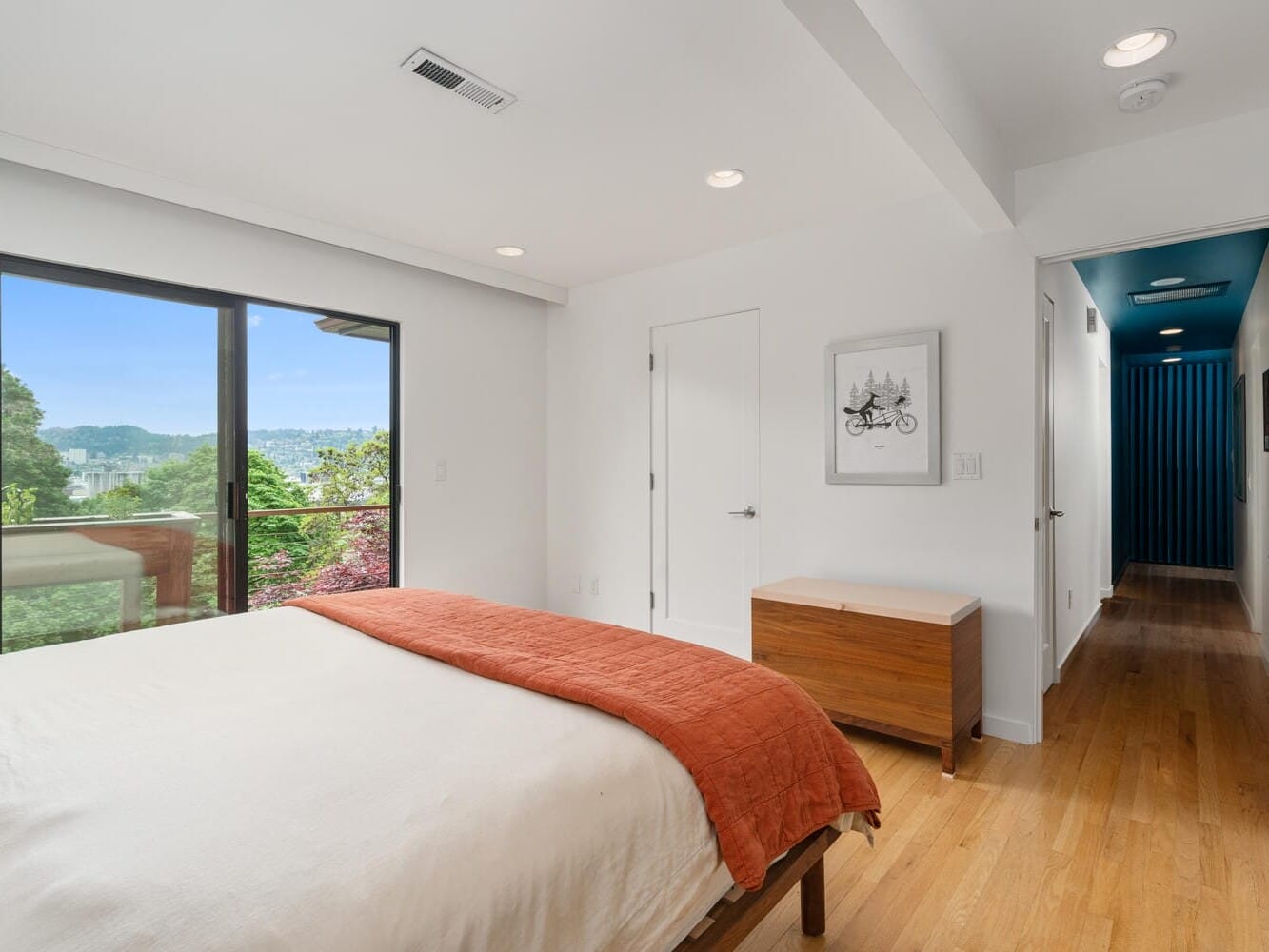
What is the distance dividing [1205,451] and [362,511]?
7.88 meters

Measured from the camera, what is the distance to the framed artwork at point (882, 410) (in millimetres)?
3166

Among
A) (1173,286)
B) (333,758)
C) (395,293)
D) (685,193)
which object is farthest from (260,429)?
(1173,286)

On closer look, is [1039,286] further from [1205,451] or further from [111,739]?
[1205,451]

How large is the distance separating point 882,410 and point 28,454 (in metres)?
3.64

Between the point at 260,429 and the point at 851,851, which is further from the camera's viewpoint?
the point at 260,429

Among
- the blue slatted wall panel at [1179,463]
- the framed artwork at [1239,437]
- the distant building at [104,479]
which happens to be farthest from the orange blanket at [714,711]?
the blue slatted wall panel at [1179,463]

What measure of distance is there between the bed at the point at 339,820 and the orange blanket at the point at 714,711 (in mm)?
44

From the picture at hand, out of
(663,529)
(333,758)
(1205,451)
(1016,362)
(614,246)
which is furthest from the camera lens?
(1205,451)

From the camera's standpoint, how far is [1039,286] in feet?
10.1

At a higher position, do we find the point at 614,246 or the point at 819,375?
the point at 614,246

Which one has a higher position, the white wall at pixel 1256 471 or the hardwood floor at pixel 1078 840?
the white wall at pixel 1256 471

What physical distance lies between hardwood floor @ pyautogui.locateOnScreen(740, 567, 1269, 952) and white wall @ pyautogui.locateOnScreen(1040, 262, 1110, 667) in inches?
30.7

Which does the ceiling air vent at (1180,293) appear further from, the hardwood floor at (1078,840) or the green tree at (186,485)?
the green tree at (186,485)

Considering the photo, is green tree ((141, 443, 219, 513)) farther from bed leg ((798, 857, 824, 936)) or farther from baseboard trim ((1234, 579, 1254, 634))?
baseboard trim ((1234, 579, 1254, 634))
